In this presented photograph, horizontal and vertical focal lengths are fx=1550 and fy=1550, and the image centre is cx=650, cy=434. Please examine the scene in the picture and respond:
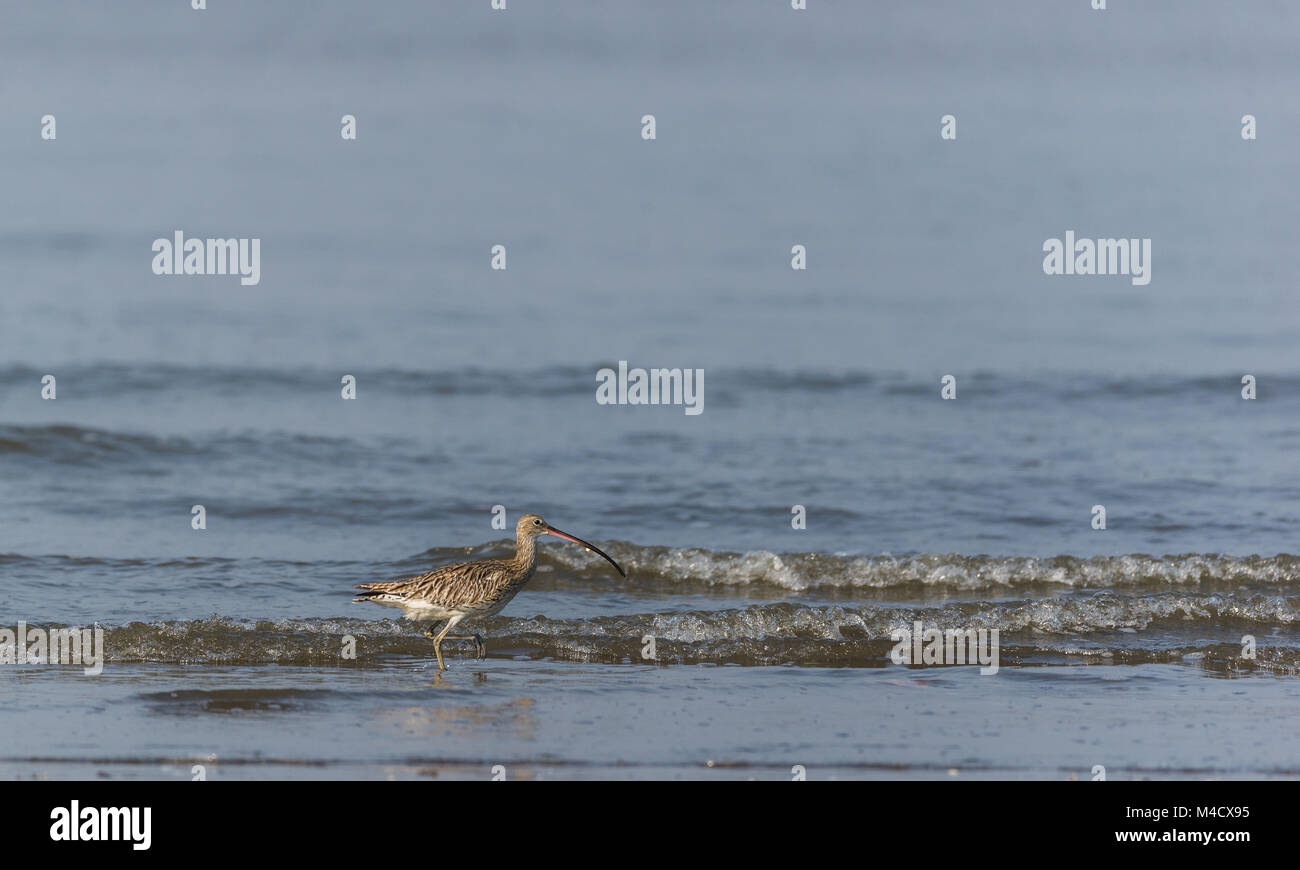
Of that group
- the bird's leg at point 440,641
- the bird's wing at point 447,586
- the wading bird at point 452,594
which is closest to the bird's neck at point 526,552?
the wading bird at point 452,594

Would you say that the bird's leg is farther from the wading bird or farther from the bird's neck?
the bird's neck

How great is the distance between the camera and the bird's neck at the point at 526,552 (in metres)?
10.5

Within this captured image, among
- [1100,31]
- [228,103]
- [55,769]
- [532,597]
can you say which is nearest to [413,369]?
[532,597]

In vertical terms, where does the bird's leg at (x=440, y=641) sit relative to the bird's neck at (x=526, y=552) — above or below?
below

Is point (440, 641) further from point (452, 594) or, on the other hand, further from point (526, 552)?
point (526, 552)

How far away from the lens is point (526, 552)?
418 inches

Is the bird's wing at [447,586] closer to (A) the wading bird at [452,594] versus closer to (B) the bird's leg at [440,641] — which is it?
(A) the wading bird at [452,594]

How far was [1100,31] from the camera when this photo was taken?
4284 centimetres

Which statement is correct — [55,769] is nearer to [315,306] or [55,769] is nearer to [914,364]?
[914,364]

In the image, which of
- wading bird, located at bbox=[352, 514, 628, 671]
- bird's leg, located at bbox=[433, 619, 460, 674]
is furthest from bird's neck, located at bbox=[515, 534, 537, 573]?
bird's leg, located at bbox=[433, 619, 460, 674]

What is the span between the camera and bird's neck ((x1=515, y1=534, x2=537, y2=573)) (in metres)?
10.5

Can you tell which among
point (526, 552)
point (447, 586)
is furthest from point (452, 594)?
point (526, 552)

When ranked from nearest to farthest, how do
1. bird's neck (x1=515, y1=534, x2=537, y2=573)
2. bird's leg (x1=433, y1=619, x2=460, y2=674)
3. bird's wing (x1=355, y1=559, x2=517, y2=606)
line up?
bird's leg (x1=433, y1=619, x2=460, y2=674) < bird's wing (x1=355, y1=559, x2=517, y2=606) < bird's neck (x1=515, y1=534, x2=537, y2=573)
